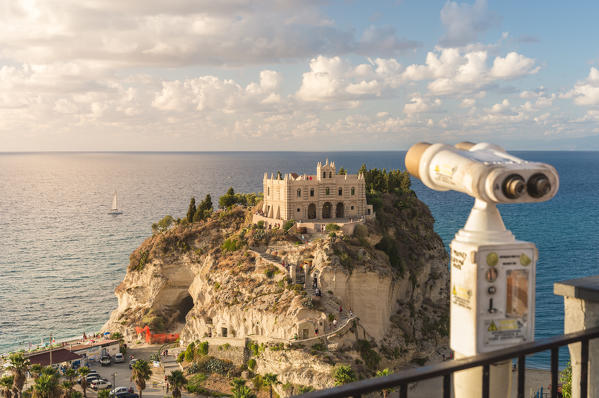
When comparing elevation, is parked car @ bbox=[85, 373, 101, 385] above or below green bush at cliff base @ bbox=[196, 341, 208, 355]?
below

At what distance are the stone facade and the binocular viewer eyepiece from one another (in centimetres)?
6185

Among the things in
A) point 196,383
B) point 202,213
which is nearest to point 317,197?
point 202,213

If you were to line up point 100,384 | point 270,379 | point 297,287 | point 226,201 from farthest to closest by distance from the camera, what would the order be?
point 226,201 < point 297,287 < point 100,384 < point 270,379

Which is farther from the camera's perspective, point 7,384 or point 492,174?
point 7,384

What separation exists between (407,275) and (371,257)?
399 inches

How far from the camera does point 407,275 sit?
69000 mm

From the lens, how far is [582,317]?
19.6 feet

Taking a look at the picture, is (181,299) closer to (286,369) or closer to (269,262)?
(269,262)

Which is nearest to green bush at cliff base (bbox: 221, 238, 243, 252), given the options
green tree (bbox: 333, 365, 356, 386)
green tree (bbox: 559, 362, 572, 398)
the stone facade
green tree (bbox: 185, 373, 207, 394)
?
the stone facade

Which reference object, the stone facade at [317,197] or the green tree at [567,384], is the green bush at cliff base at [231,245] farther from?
the green tree at [567,384]

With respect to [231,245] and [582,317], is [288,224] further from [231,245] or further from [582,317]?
[582,317]

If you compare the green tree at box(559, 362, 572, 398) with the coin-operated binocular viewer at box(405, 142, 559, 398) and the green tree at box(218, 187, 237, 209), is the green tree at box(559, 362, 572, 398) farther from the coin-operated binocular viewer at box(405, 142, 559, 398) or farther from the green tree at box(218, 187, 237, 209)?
the green tree at box(218, 187, 237, 209)

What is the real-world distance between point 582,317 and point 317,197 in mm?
63672

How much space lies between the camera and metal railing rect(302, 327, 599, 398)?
4250 mm
